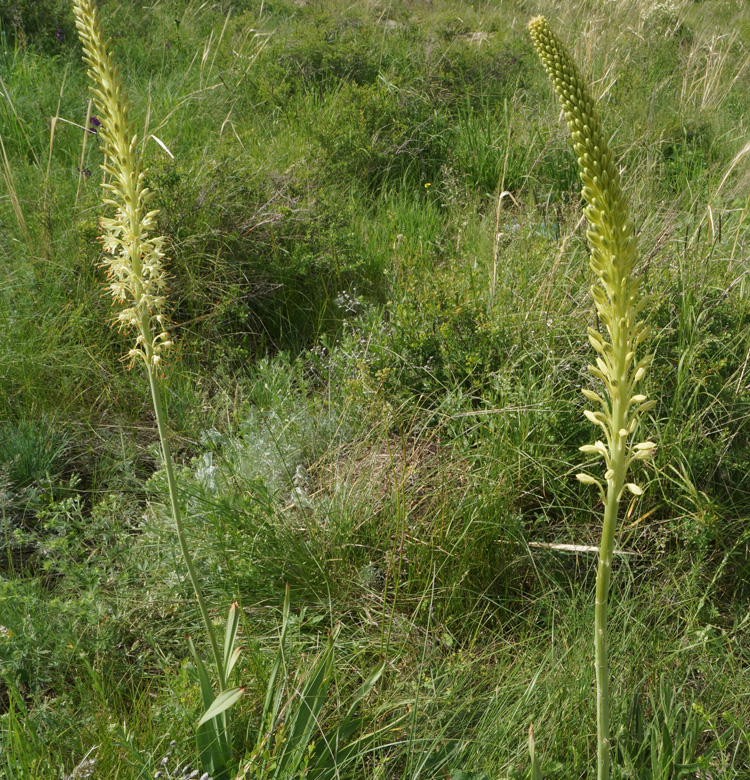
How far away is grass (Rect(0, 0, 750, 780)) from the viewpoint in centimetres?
220

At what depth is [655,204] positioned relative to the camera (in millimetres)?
4617

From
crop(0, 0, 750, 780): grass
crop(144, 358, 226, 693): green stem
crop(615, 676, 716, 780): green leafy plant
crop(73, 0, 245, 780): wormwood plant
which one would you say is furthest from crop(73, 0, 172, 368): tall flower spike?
crop(615, 676, 716, 780): green leafy plant

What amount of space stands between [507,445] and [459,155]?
3.55 meters

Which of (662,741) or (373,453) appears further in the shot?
(373,453)

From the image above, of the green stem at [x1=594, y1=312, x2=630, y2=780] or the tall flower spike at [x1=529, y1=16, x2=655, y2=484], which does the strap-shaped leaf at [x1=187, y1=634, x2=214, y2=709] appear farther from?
the tall flower spike at [x1=529, y1=16, x2=655, y2=484]

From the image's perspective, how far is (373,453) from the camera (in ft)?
9.92

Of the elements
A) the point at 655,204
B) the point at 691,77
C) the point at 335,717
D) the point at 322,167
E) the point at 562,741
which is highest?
the point at 691,77

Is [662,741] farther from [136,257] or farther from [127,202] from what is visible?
[127,202]

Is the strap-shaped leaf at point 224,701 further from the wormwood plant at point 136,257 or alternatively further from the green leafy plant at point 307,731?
the green leafy plant at point 307,731

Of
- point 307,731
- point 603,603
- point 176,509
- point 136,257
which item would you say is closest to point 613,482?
point 603,603

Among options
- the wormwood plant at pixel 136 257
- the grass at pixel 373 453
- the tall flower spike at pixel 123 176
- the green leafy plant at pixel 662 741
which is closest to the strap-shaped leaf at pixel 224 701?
the wormwood plant at pixel 136 257

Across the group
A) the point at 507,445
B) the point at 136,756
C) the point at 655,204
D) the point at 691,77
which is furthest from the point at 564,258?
the point at 691,77

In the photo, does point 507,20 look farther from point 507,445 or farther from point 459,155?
point 507,445

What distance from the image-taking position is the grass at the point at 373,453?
2199 mm
